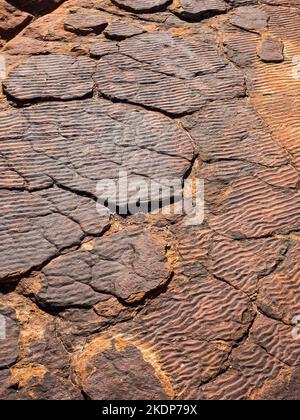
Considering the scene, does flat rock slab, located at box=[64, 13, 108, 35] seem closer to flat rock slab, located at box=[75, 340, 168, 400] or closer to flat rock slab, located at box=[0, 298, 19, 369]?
flat rock slab, located at box=[0, 298, 19, 369]

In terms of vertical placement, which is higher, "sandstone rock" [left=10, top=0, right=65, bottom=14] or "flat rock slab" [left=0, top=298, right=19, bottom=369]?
"sandstone rock" [left=10, top=0, right=65, bottom=14]

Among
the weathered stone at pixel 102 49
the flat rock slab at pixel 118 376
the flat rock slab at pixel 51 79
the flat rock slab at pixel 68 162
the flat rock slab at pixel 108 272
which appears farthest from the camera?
the weathered stone at pixel 102 49

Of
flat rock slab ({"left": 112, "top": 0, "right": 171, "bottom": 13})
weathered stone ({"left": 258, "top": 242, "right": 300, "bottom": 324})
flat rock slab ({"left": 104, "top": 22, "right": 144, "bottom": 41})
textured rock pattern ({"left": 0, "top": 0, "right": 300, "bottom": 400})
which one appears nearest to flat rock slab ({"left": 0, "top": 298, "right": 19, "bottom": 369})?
textured rock pattern ({"left": 0, "top": 0, "right": 300, "bottom": 400})

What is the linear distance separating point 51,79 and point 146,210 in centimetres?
125

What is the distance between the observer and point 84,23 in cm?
394

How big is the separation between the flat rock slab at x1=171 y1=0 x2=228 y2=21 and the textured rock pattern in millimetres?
37

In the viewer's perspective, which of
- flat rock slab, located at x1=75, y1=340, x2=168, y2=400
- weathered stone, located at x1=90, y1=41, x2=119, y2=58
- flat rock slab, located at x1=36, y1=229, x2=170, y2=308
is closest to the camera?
flat rock slab, located at x1=75, y1=340, x2=168, y2=400

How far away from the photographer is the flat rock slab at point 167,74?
11.2 ft

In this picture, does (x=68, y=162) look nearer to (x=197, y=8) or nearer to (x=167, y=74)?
(x=167, y=74)

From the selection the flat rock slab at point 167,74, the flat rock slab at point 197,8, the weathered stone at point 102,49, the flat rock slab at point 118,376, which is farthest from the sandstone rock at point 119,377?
the flat rock slab at point 197,8

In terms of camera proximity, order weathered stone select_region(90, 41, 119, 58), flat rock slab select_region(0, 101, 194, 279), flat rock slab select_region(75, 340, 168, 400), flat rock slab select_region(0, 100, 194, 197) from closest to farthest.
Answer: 1. flat rock slab select_region(75, 340, 168, 400)
2. flat rock slab select_region(0, 101, 194, 279)
3. flat rock slab select_region(0, 100, 194, 197)
4. weathered stone select_region(90, 41, 119, 58)

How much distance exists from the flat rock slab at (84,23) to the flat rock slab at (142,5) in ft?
0.82

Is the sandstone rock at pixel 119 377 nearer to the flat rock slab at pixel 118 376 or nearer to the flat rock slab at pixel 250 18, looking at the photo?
the flat rock slab at pixel 118 376

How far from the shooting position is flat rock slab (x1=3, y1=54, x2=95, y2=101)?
333 centimetres
